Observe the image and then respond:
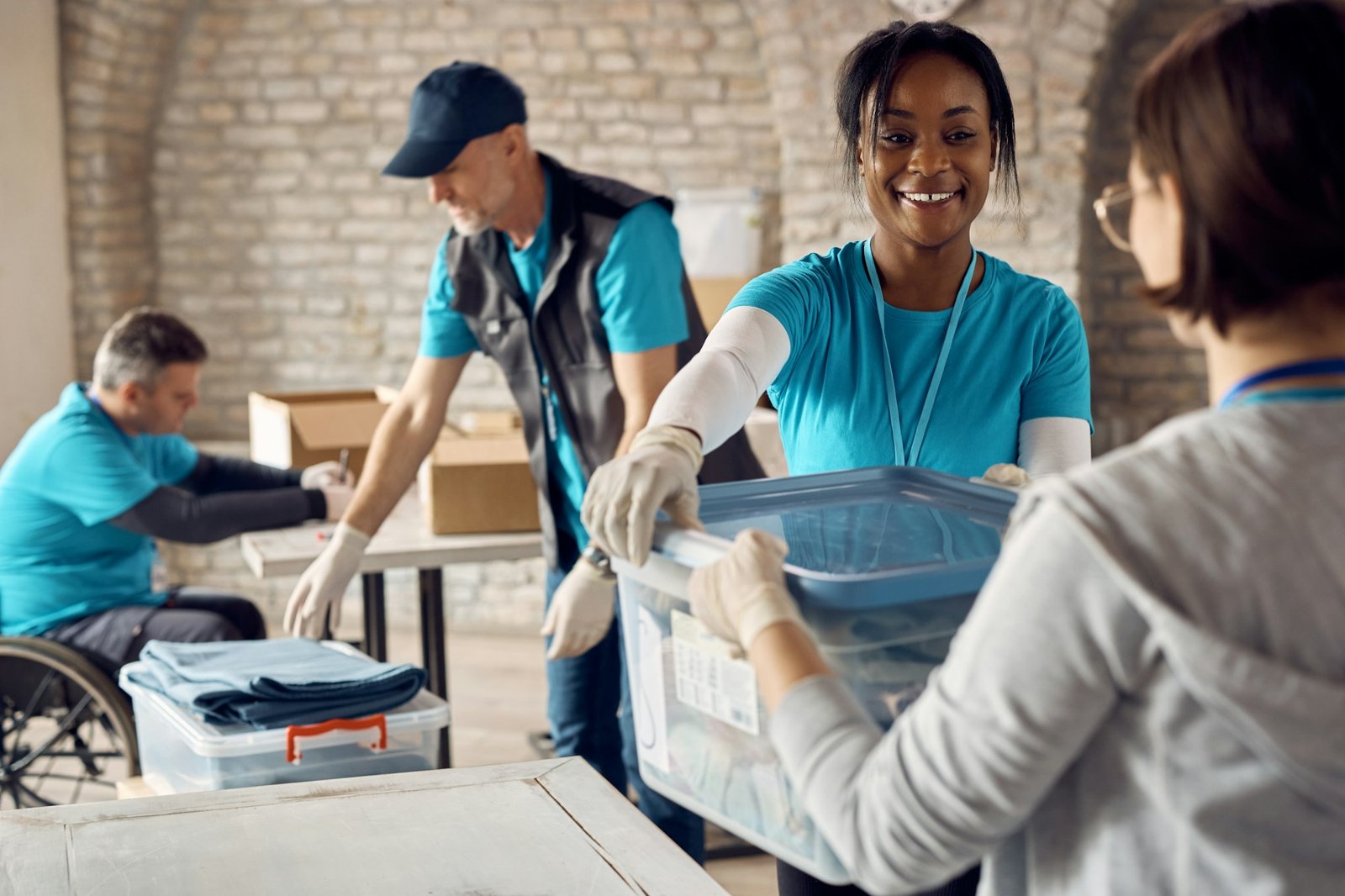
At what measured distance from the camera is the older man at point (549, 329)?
230 centimetres

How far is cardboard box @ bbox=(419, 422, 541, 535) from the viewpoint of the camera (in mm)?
2871

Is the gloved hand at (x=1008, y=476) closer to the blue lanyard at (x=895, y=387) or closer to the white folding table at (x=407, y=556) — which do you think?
the blue lanyard at (x=895, y=387)

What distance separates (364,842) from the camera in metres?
1.23

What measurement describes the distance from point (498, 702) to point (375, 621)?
1126 millimetres

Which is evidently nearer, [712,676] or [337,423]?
[712,676]

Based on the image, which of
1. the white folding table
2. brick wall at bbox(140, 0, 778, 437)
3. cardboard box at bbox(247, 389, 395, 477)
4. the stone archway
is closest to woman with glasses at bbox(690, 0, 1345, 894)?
the white folding table

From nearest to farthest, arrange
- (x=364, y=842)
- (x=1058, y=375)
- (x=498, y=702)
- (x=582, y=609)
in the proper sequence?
(x=364, y=842)
(x=1058, y=375)
(x=582, y=609)
(x=498, y=702)

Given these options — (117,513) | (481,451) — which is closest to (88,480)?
(117,513)

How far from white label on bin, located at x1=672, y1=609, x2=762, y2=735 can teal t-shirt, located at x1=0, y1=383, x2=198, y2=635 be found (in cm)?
230

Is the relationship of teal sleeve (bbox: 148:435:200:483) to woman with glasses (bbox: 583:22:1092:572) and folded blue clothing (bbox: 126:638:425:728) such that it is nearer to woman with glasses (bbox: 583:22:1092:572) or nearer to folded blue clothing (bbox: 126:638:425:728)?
folded blue clothing (bbox: 126:638:425:728)

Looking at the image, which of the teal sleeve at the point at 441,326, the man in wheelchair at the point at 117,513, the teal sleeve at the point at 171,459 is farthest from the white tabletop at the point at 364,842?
the teal sleeve at the point at 171,459

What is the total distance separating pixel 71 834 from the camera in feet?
4.09

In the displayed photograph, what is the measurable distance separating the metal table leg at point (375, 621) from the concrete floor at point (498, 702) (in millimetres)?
417

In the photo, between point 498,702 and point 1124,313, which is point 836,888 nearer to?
point 498,702
